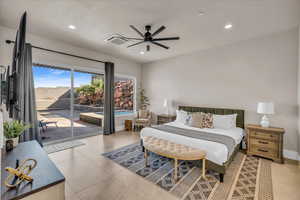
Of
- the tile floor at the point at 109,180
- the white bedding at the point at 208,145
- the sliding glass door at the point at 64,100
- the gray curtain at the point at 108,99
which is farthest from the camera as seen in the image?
the gray curtain at the point at 108,99

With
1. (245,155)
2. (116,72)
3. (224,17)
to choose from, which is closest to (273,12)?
(224,17)

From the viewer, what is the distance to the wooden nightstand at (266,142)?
294cm

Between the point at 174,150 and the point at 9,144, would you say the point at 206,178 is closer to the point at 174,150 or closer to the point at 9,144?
the point at 174,150

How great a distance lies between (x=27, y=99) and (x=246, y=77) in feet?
18.3

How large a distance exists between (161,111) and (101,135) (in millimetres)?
2475

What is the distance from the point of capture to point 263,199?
6.34 ft

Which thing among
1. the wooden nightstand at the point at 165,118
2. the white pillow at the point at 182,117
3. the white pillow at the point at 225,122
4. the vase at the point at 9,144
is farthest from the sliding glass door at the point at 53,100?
the white pillow at the point at 225,122

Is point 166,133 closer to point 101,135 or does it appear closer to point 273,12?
point 101,135

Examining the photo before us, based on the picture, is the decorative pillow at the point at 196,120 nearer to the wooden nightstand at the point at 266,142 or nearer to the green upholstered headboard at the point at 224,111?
the green upholstered headboard at the point at 224,111

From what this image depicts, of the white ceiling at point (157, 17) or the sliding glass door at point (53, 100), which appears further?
the sliding glass door at point (53, 100)

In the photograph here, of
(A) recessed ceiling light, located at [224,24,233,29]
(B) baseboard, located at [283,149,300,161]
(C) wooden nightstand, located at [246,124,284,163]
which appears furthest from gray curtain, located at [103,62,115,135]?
(B) baseboard, located at [283,149,300,161]

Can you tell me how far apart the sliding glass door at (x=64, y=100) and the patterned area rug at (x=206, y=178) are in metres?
2.16

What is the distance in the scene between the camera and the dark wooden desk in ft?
3.35

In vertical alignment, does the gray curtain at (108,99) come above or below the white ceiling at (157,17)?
below
